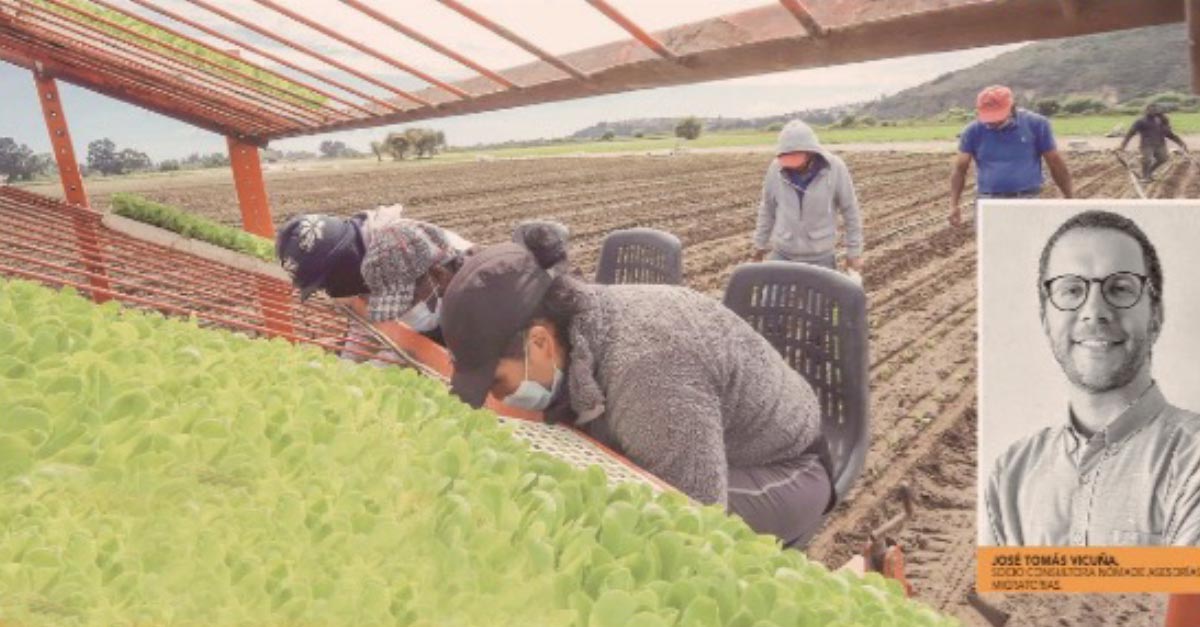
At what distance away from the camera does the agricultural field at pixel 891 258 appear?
3.61 metres

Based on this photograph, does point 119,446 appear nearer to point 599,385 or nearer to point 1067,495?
point 599,385

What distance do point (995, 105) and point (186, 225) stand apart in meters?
4.00

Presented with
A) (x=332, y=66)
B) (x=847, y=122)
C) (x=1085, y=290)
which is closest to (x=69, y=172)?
(x=332, y=66)

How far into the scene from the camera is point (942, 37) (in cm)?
142

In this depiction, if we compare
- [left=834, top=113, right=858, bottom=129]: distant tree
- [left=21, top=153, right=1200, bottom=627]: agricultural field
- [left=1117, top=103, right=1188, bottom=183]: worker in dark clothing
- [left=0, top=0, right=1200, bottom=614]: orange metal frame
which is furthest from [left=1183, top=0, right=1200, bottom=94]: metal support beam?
[left=834, top=113, right=858, bottom=129]: distant tree

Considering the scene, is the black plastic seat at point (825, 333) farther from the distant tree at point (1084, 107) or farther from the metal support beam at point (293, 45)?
the distant tree at point (1084, 107)

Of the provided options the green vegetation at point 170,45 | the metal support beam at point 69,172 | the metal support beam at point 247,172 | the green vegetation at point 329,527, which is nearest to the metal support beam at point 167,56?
the green vegetation at point 170,45

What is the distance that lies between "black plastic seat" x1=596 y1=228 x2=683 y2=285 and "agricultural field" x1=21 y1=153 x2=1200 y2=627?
1.22 m

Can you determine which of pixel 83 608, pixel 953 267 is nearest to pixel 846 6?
pixel 83 608

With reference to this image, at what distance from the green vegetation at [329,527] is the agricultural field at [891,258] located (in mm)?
2450

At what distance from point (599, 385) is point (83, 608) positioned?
106 centimetres

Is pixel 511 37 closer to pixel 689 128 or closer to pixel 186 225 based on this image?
pixel 186 225

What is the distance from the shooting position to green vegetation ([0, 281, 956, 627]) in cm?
83

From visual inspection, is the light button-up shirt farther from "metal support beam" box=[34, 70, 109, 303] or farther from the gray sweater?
"metal support beam" box=[34, 70, 109, 303]
